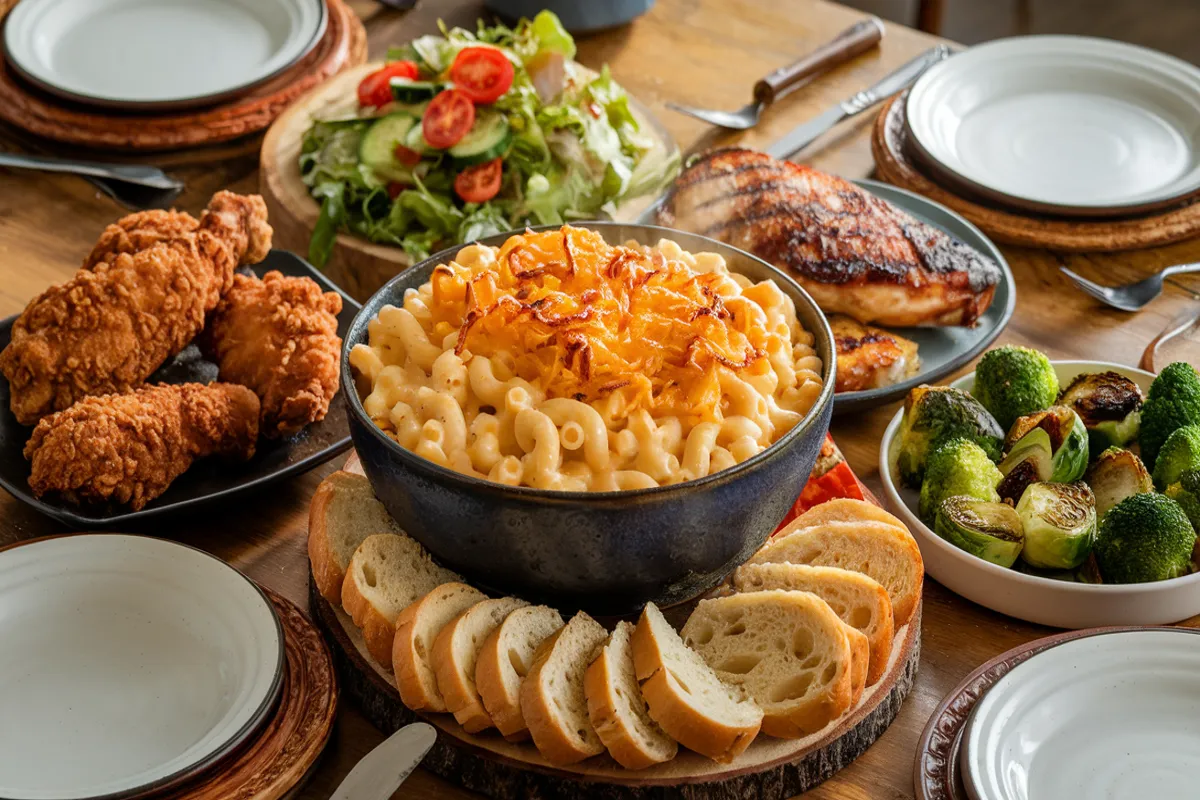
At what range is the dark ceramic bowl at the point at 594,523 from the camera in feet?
6.62

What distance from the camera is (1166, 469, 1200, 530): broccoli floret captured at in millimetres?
2467

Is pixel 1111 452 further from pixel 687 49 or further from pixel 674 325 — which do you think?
pixel 687 49

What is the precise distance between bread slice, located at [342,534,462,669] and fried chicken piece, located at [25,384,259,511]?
57 centimetres

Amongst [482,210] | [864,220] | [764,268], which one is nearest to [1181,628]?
[764,268]

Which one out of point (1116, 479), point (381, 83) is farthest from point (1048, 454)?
point (381, 83)

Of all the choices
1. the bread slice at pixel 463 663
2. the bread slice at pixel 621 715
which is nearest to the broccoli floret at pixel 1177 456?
the bread slice at pixel 621 715

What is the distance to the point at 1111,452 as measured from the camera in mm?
2586

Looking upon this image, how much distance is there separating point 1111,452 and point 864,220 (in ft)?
3.16

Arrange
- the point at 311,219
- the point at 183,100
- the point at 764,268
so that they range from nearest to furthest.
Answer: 1. the point at 764,268
2. the point at 311,219
3. the point at 183,100

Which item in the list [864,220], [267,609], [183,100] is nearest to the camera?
[267,609]

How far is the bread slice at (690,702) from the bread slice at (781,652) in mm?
51

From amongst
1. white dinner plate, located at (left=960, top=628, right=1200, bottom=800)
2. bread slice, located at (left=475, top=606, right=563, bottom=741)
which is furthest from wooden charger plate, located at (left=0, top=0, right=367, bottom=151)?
white dinner plate, located at (left=960, top=628, right=1200, bottom=800)

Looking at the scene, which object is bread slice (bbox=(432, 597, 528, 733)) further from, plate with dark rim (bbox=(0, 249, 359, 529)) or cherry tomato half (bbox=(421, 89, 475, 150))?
cherry tomato half (bbox=(421, 89, 475, 150))

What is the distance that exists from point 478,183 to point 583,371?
5.35 ft
